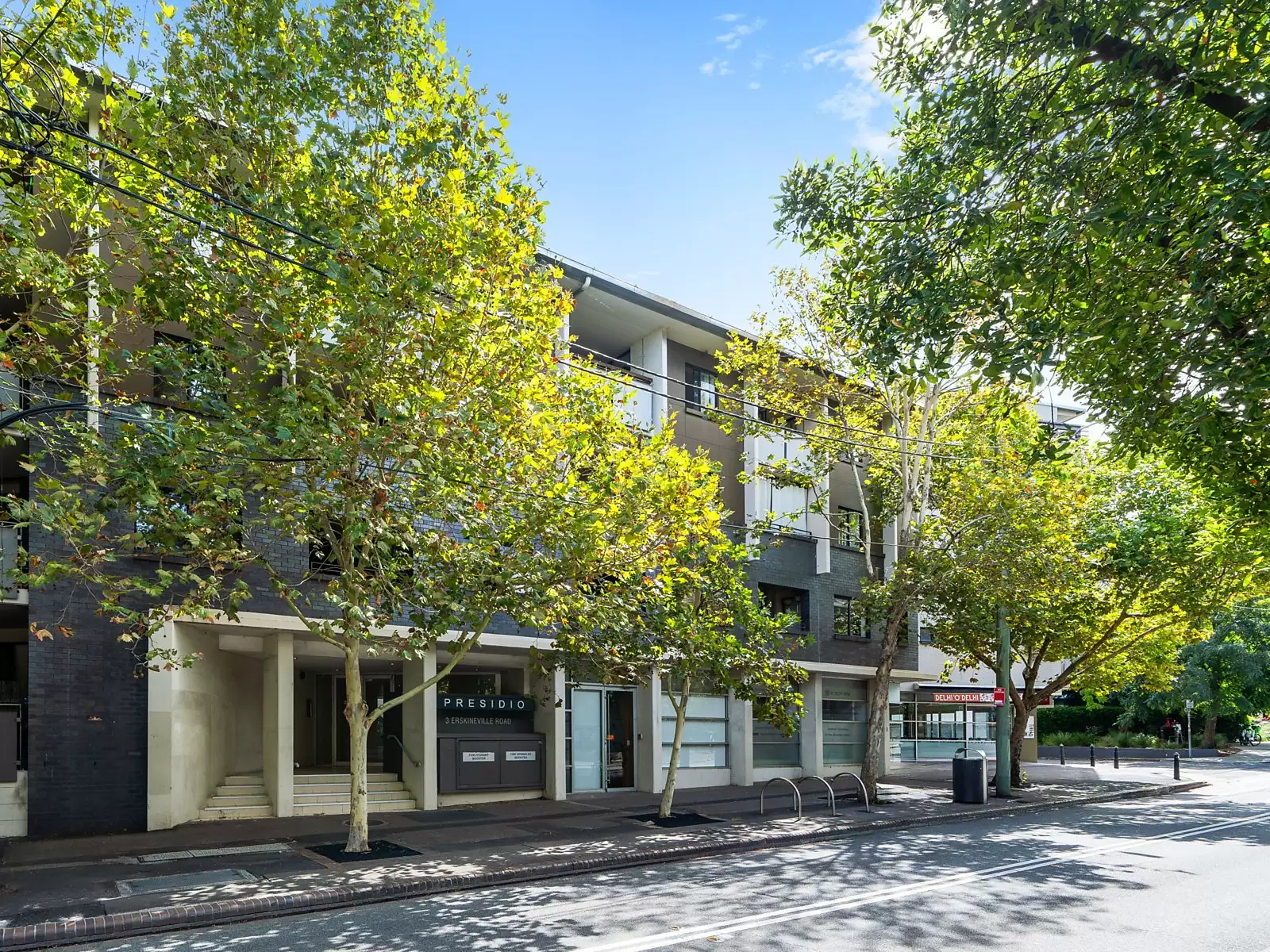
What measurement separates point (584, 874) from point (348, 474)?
19.9 ft

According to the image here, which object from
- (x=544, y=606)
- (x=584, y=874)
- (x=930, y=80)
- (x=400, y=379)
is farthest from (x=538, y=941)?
(x=930, y=80)

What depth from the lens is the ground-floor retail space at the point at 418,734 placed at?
59.4 feet

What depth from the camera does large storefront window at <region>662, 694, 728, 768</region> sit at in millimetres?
25797

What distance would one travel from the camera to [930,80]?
11.2 metres

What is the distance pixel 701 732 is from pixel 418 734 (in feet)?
28.4

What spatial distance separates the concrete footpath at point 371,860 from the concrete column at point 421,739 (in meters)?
0.68

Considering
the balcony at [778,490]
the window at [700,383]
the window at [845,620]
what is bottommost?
the window at [845,620]

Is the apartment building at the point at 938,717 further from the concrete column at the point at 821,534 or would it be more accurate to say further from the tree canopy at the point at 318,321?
the tree canopy at the point at 318,321

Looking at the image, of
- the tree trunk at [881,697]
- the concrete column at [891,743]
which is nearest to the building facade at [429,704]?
the tree trunk at [881,697]

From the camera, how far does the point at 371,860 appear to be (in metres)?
13.7

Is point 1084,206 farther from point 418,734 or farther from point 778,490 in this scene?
point 778,490

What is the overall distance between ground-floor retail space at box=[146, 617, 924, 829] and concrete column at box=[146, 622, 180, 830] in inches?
0.7

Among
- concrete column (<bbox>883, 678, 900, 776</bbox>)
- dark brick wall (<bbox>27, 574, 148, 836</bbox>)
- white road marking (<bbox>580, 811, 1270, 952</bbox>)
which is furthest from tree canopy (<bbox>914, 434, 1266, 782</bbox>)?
dark brick wall (<bbox>27, 574, 148, 836</bbox>)

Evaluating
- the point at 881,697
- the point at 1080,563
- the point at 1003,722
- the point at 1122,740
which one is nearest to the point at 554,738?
the point at 881,697
